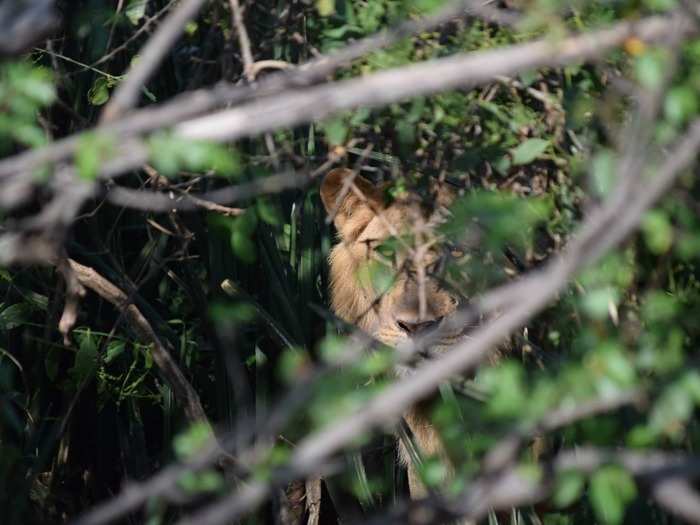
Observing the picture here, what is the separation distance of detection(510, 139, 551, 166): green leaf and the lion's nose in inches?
34.7

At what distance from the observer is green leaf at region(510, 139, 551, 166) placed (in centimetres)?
350

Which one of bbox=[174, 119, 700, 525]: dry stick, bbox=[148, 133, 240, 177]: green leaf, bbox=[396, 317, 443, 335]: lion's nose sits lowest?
bbox=[396, 317, 443, 335]: lion's nose

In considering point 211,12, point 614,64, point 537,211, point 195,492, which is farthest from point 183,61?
point 195,492

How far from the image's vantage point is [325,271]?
5312mm

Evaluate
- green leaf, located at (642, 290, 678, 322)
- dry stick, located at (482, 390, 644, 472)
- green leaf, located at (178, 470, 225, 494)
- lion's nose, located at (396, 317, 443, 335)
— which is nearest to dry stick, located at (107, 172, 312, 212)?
green leaf, located at (178, 470, 225, 494)

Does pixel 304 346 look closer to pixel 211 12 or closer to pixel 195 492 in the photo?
pixel 211 12

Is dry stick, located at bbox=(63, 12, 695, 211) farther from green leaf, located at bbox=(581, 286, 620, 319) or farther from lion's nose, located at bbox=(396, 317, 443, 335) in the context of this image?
lion's nose, located at bbox=(396, 317, 443, 335)

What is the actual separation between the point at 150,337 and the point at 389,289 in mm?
838

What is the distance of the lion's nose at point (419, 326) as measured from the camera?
424cm

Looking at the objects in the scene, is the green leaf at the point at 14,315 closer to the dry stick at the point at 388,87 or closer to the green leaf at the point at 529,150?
the green leaf at the point at 529,150

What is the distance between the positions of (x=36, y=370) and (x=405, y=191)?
6.57ft

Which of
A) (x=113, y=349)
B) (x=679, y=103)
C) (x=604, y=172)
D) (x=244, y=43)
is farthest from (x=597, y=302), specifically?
(x=113, y=349)

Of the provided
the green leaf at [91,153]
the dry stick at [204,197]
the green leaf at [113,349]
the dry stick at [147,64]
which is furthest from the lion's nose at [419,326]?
the green leaf at [91,153]

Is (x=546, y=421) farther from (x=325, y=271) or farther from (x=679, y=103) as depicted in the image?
(x=325, y=271)
